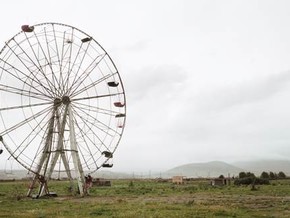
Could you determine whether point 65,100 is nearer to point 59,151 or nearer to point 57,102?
point 57,102

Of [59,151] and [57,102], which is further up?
[57,102]

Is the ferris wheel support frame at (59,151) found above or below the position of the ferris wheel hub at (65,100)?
below

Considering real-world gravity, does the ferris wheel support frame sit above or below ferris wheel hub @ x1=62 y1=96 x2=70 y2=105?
below

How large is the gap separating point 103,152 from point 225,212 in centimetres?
2071

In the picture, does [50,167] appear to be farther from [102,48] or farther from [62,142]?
[102,48]

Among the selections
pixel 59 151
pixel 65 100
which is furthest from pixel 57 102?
pixel 59 151

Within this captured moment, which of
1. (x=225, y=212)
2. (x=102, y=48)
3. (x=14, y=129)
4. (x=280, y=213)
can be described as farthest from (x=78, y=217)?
(x=102, y=48)

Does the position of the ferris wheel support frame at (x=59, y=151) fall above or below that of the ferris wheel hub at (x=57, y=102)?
below

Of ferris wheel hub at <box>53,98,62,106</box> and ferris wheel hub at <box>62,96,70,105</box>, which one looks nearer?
ferris wheel hub at <box>53,98,62,106</box>

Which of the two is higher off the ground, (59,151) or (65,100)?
(65,100)

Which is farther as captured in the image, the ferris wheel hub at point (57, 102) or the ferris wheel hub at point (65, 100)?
the ferris wheel hub at point (65, 100)

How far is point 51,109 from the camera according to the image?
143ft

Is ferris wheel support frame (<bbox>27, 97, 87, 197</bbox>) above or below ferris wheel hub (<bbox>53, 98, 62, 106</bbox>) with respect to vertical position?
below

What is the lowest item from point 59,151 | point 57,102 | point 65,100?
point 59,151
